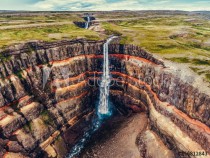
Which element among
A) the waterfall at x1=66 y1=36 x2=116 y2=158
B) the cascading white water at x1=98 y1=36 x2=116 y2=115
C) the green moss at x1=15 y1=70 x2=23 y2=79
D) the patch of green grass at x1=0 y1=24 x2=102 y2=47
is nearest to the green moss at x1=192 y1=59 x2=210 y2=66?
the cascading white water at x1=98 y1=36 x2=116 y2=115

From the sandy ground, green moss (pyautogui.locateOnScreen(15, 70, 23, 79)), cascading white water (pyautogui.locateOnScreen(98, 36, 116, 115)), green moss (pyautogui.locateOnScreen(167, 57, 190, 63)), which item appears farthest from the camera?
cascading white water (pyautogui.locateOnScreen(98, 36, 116, 115))

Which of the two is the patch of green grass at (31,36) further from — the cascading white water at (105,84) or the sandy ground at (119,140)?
the sandy ground at (119,140)

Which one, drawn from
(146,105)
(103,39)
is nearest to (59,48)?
(103,39)

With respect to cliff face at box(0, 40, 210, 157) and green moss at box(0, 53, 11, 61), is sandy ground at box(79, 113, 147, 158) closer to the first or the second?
cliff face at box(0, 40, 210, 157)

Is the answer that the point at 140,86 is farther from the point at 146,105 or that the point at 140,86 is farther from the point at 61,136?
the point at 61,136

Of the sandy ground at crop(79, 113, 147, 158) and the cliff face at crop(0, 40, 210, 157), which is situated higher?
the cliff face at crop(0, 40, 210, 157)

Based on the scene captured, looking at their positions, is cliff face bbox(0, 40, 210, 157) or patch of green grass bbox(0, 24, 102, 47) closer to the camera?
cliff face bbox(0, 40, 210, 157)
